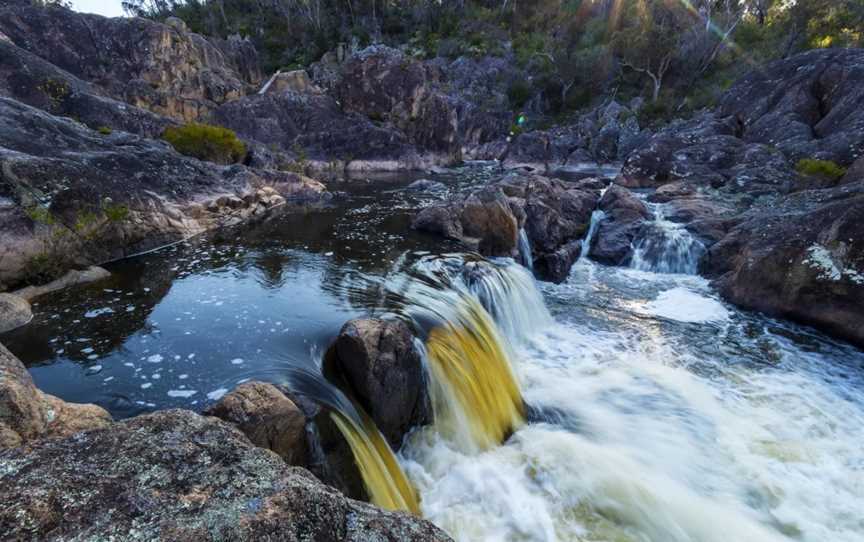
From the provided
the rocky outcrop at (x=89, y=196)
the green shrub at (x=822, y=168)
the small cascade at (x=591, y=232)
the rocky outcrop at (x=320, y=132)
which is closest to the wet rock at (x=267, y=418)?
the rocky outcrop at (x=89, y=196)

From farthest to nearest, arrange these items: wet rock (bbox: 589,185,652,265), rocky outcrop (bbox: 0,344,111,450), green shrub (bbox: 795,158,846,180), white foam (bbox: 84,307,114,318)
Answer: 1. green shrub (bbox: 795,158,846,180)
2. wet rock (bbox: 589,185,652,265)
3. white foam (bbox: 84,307,114,318)
4. rocky outcrop (bbox: 0,344,111,450)

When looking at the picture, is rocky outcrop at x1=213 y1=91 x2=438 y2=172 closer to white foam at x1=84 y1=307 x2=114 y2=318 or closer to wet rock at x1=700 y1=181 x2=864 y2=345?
white foam at x1=84 y1=307 x2=114 y2=318

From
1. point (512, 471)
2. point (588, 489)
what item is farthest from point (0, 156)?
point (588, 489)

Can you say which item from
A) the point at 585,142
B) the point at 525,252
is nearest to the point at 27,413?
the point at 525,252

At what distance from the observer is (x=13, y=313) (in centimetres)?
774

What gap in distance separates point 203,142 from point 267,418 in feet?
84.5

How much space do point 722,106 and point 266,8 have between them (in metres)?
85.9

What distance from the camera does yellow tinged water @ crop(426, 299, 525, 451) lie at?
7.27 meters

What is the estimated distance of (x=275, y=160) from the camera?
32.6 meters

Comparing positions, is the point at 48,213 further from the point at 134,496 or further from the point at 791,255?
the point at 791,255

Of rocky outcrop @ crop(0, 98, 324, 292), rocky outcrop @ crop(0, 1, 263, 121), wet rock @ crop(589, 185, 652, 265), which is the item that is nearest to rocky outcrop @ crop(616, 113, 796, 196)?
wet rock @ crop(589, 185, 652, 265)

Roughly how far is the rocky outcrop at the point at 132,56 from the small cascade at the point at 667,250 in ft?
146

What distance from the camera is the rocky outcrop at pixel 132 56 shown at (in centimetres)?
4028

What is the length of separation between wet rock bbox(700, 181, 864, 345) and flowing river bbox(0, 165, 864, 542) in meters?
0.57
